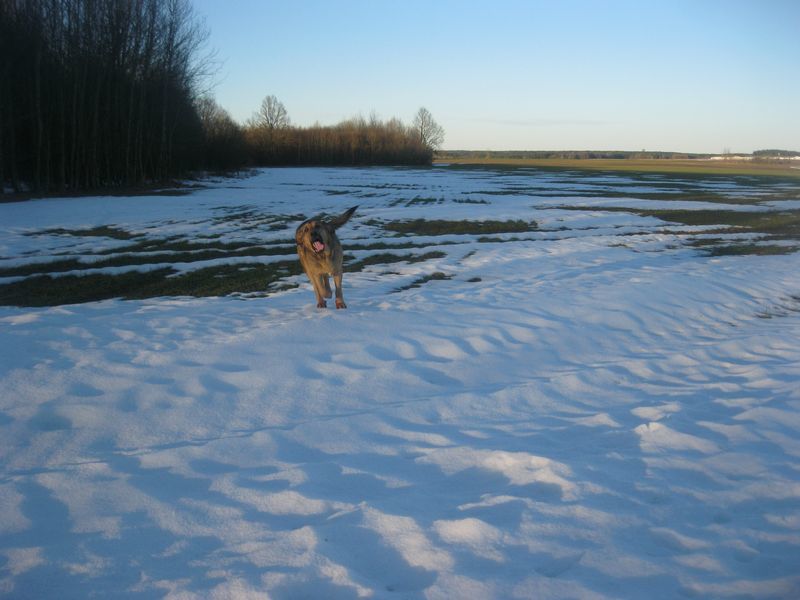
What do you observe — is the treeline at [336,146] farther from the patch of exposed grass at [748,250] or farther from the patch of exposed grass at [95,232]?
the patch of exposed grass at [748,250]

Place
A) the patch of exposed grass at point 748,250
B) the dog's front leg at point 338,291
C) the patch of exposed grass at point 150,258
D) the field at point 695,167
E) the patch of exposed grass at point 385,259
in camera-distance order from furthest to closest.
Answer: the field at point 695,167 < the patch of exposed grass at point 748,250 < the patch of exposed grass at point 385,259 < the patch of exposed grass at point 150,258 < the dog's front leg at point 338,291

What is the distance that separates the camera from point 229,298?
9438mm

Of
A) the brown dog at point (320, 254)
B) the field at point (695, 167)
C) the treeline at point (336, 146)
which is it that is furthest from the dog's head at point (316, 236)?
the treeline at point (336, 146)

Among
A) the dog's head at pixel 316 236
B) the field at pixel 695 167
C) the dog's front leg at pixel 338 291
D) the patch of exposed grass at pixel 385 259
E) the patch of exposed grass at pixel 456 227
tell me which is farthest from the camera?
the field at pixel 695 167

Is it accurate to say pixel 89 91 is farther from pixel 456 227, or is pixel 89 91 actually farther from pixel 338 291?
pixel 338 291

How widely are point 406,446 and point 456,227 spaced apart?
1560 cm

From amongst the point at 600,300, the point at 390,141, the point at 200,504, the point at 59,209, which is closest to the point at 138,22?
the point at 59,209

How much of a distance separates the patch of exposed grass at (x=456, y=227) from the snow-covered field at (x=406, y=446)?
875cm

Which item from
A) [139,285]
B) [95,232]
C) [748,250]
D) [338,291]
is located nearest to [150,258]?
[139,285]

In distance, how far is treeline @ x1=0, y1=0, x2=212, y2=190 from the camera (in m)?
29.2

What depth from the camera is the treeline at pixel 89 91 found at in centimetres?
2916

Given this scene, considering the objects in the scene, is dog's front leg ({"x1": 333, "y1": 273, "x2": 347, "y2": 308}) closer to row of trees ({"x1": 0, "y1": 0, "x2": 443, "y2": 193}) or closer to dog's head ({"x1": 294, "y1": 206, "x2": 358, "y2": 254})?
dog's head ({"x1": 294, "y1": 206, "x2": 358, "y2": 254})

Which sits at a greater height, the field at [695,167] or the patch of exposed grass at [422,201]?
the field at [695,167]

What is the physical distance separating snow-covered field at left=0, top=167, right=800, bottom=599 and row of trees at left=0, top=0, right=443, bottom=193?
26830mm
